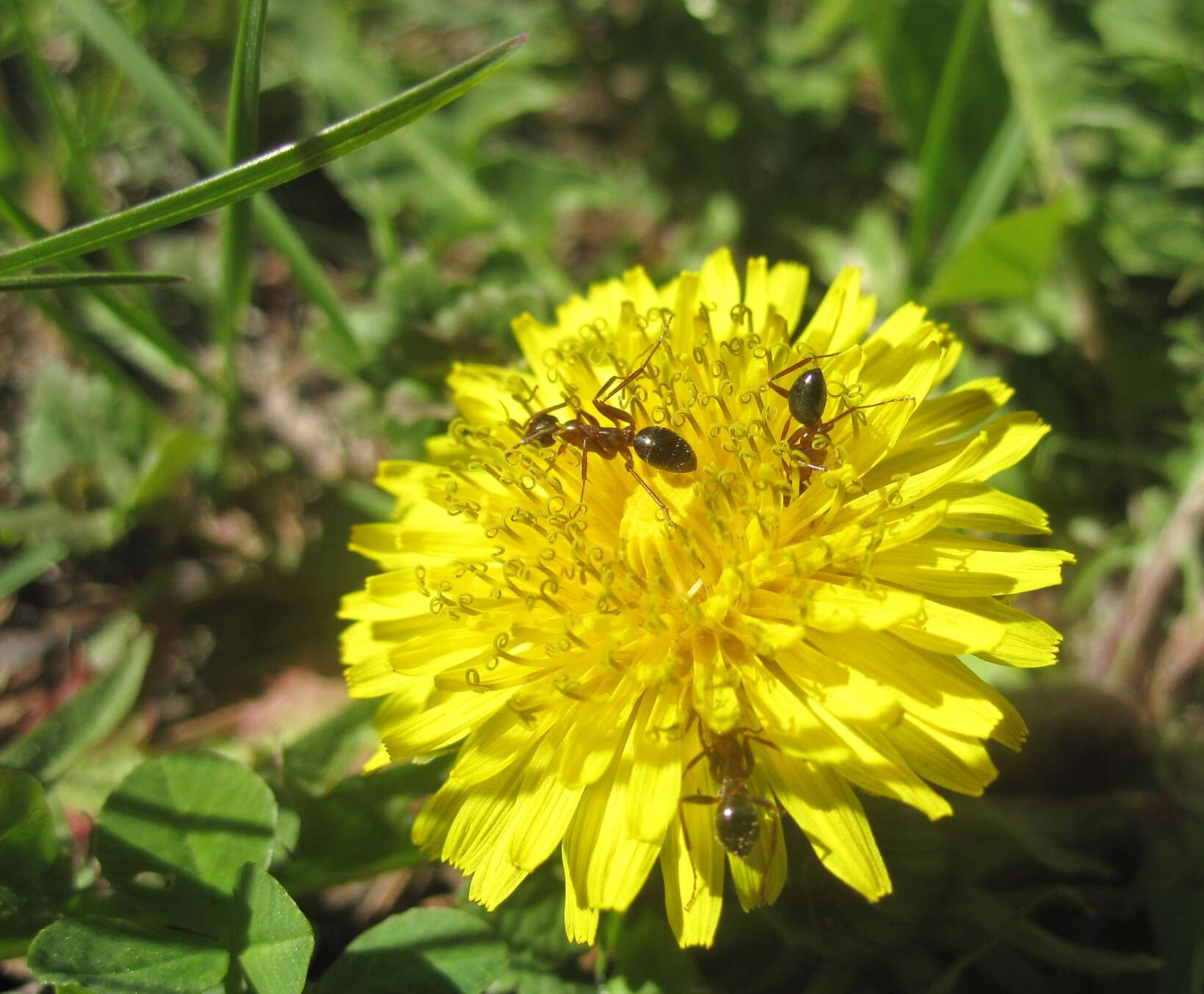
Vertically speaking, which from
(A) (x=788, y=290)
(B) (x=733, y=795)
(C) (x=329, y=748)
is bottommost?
(B) (x=733, y=795)

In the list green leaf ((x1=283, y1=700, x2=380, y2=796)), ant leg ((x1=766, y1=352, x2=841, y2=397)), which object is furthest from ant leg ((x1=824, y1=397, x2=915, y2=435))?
green leaf ((x1=283, y1=700, x2=380, y2=796))

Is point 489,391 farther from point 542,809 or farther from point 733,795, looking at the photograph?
point 733,795

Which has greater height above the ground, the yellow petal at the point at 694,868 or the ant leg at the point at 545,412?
the ant leg at the point at 545,412

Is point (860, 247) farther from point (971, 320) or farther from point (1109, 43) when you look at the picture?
point (1109, 43)

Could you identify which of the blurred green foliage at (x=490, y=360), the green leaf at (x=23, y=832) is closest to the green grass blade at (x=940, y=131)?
the blurred green foliage at (x=490, y=360)

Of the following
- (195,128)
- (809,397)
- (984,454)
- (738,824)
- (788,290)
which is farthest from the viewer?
(195,128)

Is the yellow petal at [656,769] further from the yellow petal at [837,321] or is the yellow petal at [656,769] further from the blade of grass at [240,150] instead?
the blade of grass at [240,150]

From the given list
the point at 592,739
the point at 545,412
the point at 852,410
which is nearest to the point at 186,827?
the point at 592,739
